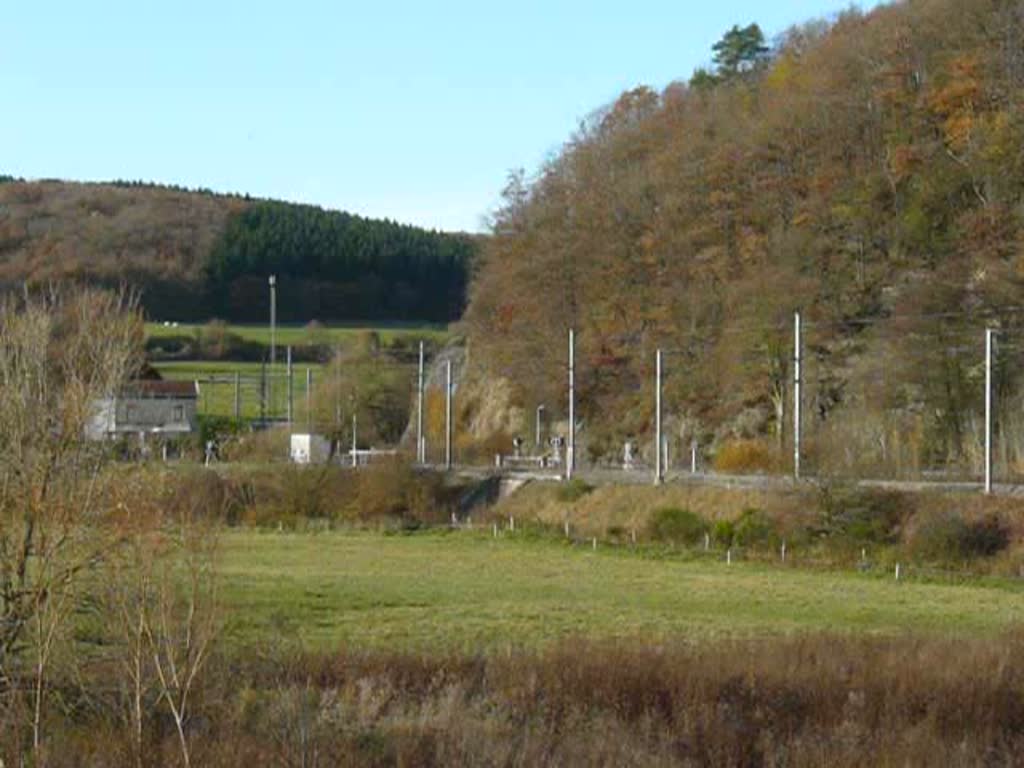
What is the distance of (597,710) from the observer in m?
19.5

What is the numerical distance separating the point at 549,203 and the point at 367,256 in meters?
56.5

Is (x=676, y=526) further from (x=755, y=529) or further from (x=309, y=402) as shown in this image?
(x=309, y=402)

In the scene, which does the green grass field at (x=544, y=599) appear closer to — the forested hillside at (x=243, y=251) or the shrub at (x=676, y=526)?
the shrub at (x=676, y=526)

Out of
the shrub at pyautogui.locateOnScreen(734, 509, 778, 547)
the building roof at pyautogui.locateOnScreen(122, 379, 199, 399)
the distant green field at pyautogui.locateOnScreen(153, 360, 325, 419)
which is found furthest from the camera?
the distant green field at pyautogui.locateOnScreen(153, 360, 325, 419)

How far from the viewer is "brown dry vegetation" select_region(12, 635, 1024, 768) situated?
55.1 ft

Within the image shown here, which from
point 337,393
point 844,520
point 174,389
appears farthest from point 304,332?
point 844,520

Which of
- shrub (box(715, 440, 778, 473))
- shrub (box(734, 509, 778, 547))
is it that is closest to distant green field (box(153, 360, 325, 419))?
shrub (box(715, 440, 778, 473))

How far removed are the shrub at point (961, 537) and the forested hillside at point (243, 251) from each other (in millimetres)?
89156

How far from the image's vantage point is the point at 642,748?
17.5 meters

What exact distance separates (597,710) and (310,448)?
61.5m

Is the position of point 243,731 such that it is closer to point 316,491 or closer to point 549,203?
point 316,491

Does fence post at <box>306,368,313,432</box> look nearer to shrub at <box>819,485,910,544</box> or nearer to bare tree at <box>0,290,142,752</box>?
shrub at <box>819,485,910,544</box>

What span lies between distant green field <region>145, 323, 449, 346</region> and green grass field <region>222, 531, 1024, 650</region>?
71110 millimetres

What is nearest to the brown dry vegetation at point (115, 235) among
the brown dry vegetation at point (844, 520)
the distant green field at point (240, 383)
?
the distant green field at point (240, 383)
